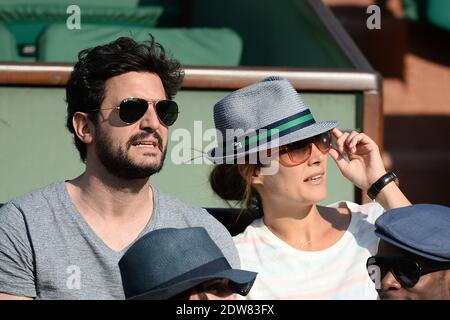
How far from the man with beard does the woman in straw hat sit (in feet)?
0.62

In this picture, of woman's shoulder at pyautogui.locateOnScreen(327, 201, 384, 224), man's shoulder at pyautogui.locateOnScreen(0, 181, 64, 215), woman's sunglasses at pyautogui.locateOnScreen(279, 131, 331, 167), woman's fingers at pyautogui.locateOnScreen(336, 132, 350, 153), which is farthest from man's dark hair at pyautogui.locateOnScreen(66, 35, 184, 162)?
woman's shoulder at pyautogui.locateOnScreen(327, 201, 384, 224)

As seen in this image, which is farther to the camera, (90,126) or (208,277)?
(90,126)

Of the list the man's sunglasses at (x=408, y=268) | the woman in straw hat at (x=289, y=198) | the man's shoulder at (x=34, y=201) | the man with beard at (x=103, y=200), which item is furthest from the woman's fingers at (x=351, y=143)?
the man's shoulder at (x=34, y=201)

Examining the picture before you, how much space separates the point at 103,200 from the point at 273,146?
0.57m

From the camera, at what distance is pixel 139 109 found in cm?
344

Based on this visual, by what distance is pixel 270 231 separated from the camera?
11.8 ft

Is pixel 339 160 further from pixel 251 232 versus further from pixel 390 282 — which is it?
pixel 390 282

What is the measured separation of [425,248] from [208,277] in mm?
624

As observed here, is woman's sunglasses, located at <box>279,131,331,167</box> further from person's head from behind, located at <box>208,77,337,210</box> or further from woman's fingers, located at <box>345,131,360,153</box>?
woman's fingers, located at <box>345,131,360,153</box>

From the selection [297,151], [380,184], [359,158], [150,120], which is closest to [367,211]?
[380,184]

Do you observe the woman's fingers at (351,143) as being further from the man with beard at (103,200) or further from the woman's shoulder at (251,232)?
the man with beard at (103,200)

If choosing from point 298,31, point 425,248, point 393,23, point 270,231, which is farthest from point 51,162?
point 393,23

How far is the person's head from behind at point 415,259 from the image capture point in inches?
113

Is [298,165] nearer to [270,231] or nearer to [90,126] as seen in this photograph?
[270,231]
